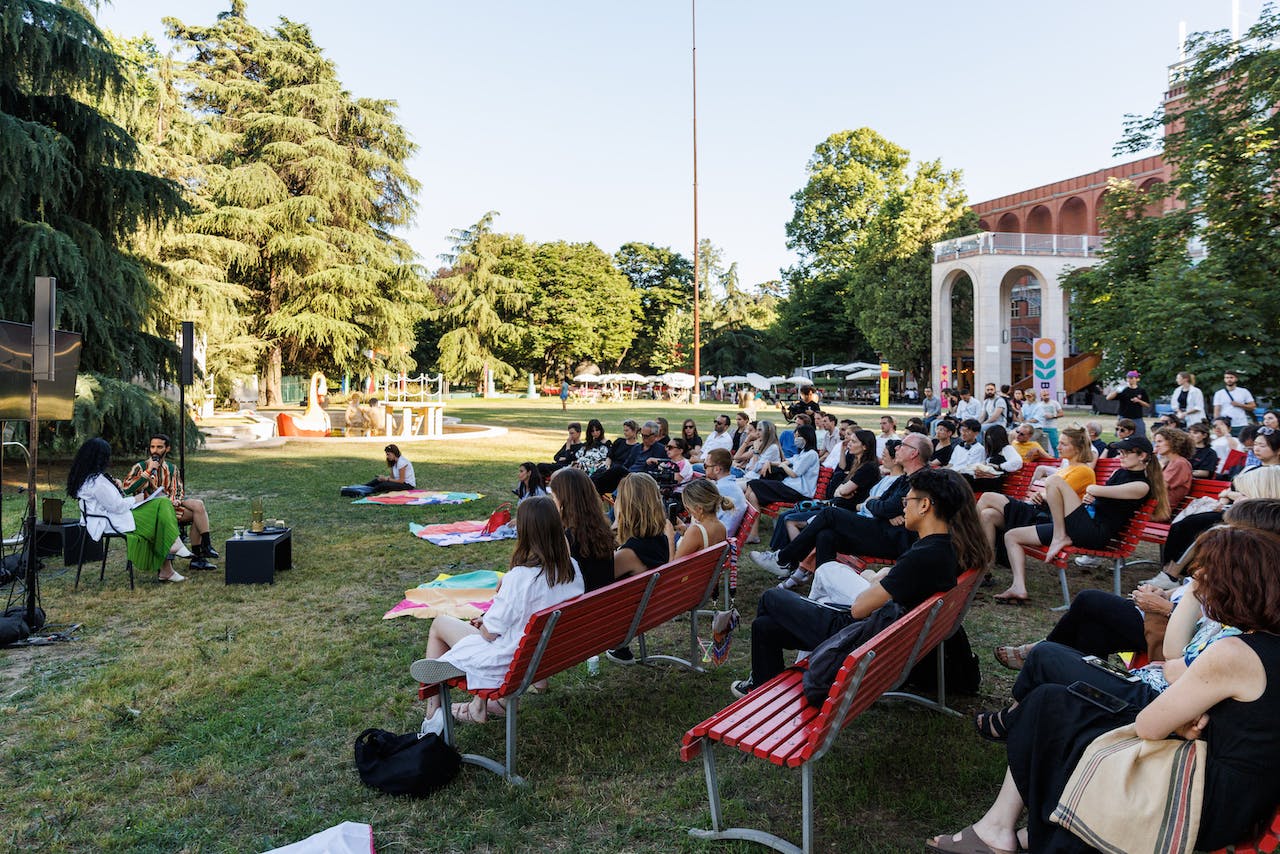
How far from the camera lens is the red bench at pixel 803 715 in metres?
3.03

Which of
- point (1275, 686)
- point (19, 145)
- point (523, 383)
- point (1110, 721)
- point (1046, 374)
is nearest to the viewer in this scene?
point (1275, 686)

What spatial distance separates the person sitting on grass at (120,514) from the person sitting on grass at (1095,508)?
23.3 feet

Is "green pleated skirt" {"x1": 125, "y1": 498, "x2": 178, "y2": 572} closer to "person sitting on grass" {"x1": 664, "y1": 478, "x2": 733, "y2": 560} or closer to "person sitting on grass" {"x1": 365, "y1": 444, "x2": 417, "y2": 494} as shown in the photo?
"person sitting on grass" {"x1": 664, "y1": 478, "x2": 733, "y2": 560}

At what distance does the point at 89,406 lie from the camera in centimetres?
1432

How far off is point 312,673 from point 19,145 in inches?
520

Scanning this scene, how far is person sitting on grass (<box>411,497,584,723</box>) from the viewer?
3969 mm

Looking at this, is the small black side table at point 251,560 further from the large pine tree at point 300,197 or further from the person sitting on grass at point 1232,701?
the large pine tree at point 300,197

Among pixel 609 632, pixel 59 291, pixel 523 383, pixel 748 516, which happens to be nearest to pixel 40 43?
pixel 59 291

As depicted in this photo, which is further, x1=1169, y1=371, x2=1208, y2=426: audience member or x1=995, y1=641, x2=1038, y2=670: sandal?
x1=1169, y1=371, x2=1208, y2=426: audience member

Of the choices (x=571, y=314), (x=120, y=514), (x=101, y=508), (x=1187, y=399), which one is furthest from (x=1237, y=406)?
(x=571, y=314)

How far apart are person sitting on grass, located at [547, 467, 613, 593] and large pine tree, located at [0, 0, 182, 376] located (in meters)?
13.9

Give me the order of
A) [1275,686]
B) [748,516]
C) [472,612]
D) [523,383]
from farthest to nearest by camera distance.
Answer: [523,383]
[748,516]
[472,612]
[1275,686]

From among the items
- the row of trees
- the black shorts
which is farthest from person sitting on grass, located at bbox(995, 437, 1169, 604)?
the row of trees

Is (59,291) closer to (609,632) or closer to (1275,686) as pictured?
(609,632)
